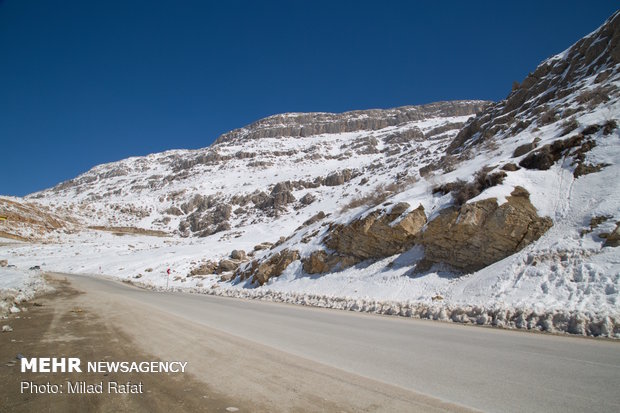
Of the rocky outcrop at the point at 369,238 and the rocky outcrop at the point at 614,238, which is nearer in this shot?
the rocky outcrop at the point at 614,238

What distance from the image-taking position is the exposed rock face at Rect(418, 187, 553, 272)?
1395cm

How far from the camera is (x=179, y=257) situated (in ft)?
141

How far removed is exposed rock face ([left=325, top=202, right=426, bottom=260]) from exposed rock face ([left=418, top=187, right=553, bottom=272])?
6.15ft

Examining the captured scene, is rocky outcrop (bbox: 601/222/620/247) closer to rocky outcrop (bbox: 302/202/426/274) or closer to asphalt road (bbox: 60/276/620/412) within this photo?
asphalt road (bbox: 60/276/620/412)

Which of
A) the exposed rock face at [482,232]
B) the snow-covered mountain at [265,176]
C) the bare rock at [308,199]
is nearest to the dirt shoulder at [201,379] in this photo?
the exposed rock face at [482,232]

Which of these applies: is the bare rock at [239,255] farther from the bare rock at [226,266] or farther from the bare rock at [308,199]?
the bare rock at [308,199]

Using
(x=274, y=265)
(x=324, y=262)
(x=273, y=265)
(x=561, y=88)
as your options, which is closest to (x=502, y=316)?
(x=324, y=262)

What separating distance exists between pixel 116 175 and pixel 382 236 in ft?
578

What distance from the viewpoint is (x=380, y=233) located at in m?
19.6

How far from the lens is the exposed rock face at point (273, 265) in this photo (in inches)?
1007

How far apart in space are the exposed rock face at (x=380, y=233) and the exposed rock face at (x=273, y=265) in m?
4.49

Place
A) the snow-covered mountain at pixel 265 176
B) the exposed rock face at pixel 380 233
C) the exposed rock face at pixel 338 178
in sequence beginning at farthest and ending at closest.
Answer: the exposed rock face at pixel 338 178
the snow-covered mountain at pixel 265 176
the exposed rock face at pixel 380 233

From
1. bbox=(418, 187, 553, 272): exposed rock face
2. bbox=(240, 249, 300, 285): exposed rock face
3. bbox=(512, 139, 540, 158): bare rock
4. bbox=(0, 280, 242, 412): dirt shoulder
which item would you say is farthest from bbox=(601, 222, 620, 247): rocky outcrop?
bbox=(240, 249, 300, 285): exposed rock face

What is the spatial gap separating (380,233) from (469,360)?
559 inches
